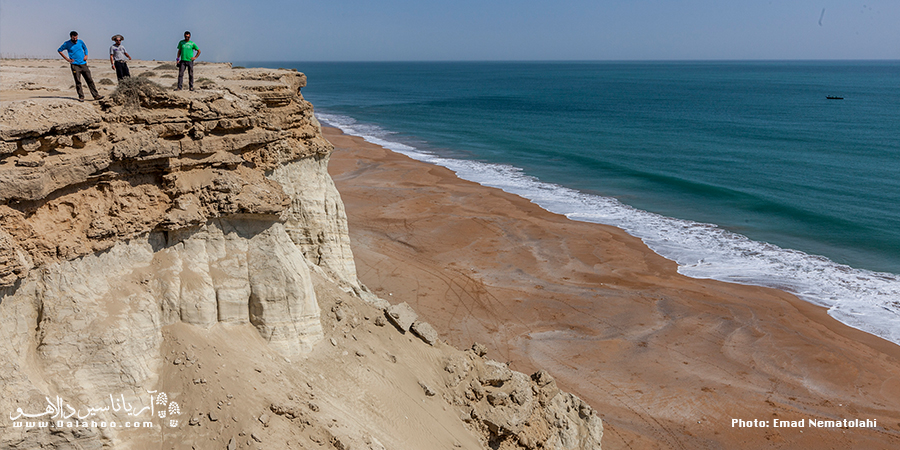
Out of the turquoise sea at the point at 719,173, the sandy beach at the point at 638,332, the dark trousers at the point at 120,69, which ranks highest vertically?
the dark trousers at the point at 120,69

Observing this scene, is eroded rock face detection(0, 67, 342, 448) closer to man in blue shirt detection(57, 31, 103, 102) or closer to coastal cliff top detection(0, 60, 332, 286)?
coastal cliff top detection(0, 60, 332, 286)

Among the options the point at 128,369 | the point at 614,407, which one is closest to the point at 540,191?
the point at 614,407

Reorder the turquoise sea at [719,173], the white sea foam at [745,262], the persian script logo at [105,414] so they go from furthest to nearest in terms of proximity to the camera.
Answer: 1. the turquoise sea at [719,173]
2. the white sea foam at [745,262]
3. the persian script logo at [105,414]

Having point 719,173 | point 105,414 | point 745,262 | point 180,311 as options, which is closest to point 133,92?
point 180,311

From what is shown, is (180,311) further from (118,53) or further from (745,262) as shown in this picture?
(745,262)

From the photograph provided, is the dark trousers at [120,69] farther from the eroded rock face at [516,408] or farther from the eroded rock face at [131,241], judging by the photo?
the eroded rock face at [516,408]

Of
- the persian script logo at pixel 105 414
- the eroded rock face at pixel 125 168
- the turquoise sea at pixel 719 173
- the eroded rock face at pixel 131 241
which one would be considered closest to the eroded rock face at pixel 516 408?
the eroded rock face at pixel 131 241
